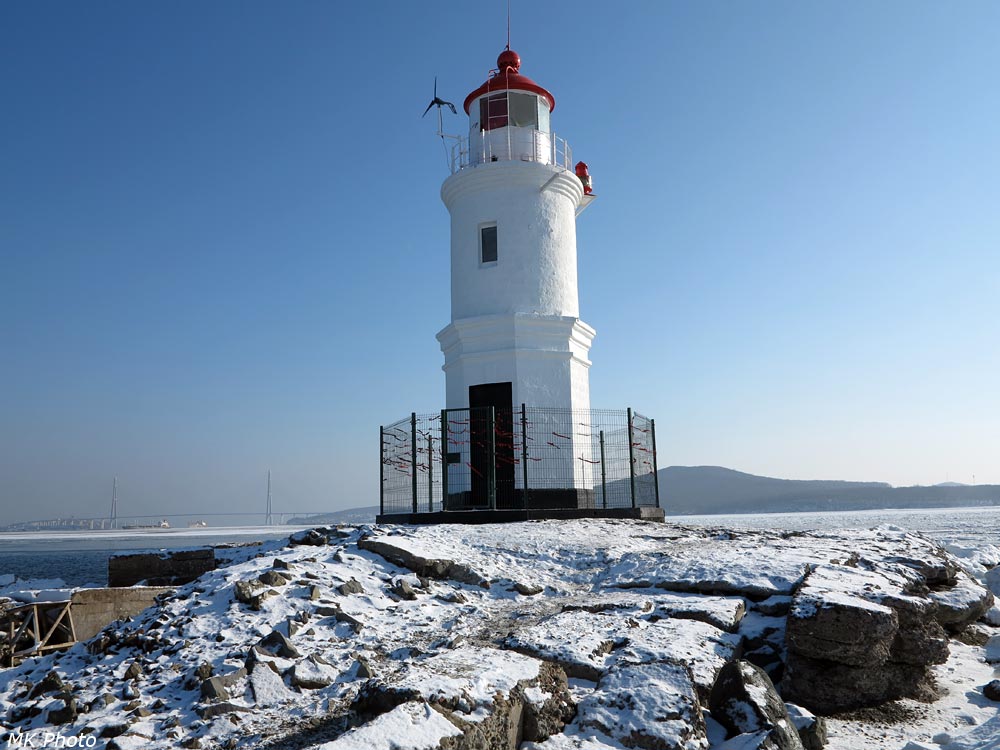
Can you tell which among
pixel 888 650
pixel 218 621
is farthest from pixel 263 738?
pixel 888 650

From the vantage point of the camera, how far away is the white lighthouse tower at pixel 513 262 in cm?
1645

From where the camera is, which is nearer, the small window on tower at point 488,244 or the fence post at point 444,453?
the fence post at point 444,453

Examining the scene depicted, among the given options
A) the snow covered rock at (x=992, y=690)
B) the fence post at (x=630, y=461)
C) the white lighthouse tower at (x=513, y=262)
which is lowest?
the snow covered rock at (x=992, y=690)

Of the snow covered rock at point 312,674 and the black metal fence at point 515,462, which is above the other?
the black metal fence at point 515,462

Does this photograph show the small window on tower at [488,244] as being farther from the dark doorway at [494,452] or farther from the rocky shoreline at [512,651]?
the rocky shoreline at [512,651]

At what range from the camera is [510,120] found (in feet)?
58.9

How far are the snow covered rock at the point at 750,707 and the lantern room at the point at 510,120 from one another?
557 inches

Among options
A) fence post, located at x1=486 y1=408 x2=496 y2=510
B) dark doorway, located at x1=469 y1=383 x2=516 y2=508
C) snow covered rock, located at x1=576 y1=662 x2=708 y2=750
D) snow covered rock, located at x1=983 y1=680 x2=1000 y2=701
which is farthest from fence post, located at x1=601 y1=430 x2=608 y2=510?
snow covered rock, located at x1=576 y1=662 x2=708 y2=750

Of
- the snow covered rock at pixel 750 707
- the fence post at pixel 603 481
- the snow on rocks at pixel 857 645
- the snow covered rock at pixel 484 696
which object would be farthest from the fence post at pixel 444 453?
the snow covered rock at pixel 750 707

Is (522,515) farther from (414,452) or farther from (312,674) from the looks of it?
A: (312,674)

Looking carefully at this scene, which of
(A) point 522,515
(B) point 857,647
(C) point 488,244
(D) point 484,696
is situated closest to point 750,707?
(B) point 857,647

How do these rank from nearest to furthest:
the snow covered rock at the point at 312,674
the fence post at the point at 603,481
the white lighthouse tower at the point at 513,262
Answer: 1. the snow covered rock at the point at 312,674
2. the fence post at the point at 603,481
3. the white lighthouse tower at the point at 513,262

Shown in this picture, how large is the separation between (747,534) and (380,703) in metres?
8.54

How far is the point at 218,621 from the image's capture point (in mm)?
7000
